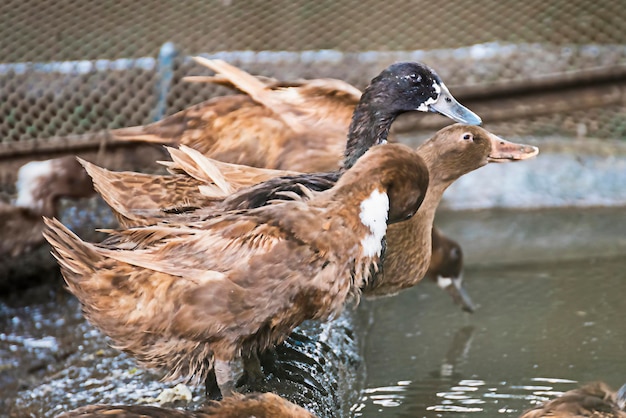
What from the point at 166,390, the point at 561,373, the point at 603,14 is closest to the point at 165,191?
the point at 166,390

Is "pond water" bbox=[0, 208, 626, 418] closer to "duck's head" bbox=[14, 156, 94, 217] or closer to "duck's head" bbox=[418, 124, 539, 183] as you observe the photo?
"duck's head" bbox=[14, 156, 94, 217]

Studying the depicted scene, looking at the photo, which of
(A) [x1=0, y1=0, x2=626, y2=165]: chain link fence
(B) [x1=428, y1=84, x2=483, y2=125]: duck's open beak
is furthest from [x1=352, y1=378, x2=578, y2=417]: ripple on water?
(A) [x1=0, y1=0, x2=626, y2=165]: chain link fence

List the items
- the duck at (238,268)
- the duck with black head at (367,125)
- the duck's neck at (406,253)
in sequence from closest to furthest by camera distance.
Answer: the duck at (238,268), the duck with black head at (367,125), the duck's neck at (406,253)

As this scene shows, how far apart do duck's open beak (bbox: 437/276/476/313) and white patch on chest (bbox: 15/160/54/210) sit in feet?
8.53

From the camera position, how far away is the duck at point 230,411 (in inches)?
117

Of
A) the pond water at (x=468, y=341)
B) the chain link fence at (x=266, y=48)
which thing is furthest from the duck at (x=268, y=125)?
the chain link fence at (x=266, y=48)

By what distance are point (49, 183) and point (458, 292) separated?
271cm

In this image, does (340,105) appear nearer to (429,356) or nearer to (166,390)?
(429,356)

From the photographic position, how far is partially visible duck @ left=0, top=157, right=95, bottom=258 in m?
5.91

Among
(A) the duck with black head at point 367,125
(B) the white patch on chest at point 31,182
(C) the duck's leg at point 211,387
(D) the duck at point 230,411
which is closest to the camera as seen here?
(D) the duck at point 230,411

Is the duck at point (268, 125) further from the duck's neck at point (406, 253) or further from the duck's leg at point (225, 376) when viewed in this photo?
the duck's leg at point (225, 376)

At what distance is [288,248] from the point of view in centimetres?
311

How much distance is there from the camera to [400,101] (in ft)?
13.8

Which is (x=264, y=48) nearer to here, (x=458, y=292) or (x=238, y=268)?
(x=458, y=292)
